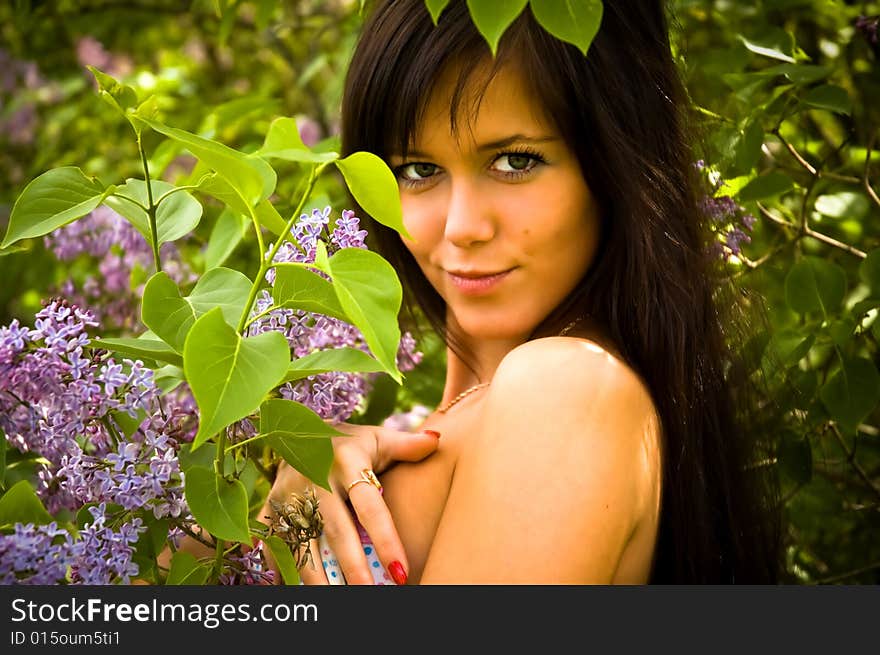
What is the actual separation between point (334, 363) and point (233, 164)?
0.19 m

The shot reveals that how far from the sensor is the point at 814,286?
62.9 inches

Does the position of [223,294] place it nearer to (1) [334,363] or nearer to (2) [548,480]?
(1) [334,363]

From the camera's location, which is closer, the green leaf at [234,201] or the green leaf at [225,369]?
the green leaf at [225,369]

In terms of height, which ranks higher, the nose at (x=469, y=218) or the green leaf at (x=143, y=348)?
the green leaf at (x=143, y=348)

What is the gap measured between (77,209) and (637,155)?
0.68 m

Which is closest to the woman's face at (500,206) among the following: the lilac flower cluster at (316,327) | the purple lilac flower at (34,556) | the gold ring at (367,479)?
the lilac flower cluster at (316,327)

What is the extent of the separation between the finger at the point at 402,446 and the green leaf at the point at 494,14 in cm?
55

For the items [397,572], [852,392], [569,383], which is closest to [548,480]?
[569,383]

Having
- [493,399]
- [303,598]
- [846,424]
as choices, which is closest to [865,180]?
[846,424]

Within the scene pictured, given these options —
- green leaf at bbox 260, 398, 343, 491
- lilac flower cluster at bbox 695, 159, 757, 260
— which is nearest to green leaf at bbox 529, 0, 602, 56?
green leaf at bbox 260, 398, 343, 491

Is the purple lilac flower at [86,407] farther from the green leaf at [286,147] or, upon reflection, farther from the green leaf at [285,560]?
the green leaf at [286,147]

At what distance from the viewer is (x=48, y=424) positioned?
110cm

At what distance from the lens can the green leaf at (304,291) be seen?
0.96m

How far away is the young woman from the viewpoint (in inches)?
45.5
